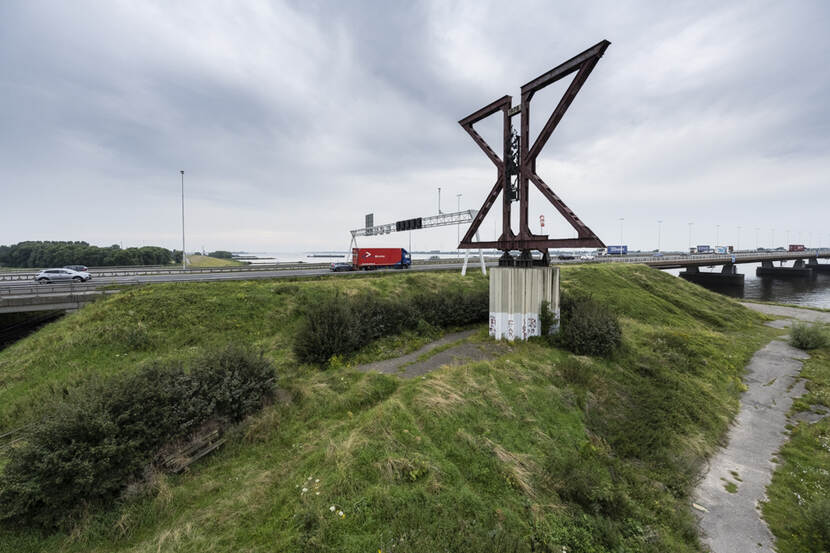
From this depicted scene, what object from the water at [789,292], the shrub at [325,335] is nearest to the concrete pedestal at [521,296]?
the shrub at [325,335]

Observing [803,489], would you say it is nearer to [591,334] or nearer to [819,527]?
[819,527]

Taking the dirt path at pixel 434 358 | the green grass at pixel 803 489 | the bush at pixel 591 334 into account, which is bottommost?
the green grass at pixel 803 489

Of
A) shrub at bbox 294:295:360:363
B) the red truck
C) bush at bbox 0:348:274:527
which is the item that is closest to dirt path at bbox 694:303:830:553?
shrub at bbox 294:295:360:363

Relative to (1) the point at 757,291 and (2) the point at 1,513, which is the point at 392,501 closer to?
(2) the point at 1,513

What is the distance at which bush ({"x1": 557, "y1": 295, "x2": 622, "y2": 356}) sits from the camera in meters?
16.4

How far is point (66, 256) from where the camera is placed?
200ft

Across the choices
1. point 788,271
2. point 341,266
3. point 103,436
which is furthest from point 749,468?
point 788,271

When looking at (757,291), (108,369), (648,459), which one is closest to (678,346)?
(648,459)

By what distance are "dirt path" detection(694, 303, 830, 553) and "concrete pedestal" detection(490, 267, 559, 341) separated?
867cm

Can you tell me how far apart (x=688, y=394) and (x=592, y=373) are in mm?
4724

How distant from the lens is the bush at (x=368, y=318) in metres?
14.8

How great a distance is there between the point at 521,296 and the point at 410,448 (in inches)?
464

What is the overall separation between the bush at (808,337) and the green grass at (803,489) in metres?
12.0

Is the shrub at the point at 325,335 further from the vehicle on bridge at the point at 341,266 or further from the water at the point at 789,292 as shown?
the water at the point at 789,292
